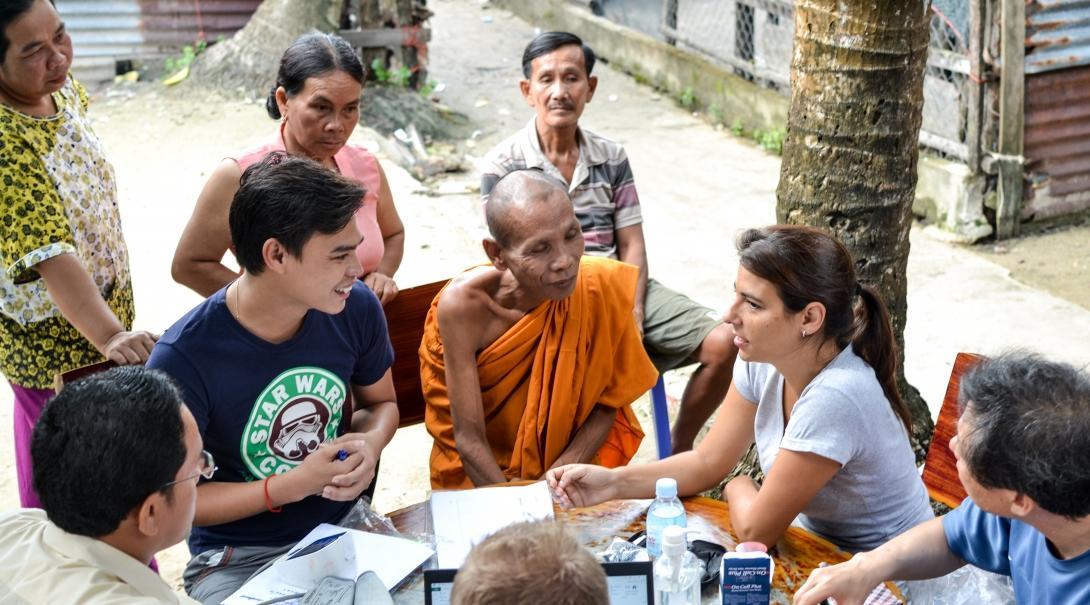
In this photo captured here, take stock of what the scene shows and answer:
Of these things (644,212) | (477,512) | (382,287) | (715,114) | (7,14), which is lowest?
(644,212)

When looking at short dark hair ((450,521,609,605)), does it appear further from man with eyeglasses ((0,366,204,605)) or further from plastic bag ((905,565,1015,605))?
plastic bag ((905,565,1015,605))

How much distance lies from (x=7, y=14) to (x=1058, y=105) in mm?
6173

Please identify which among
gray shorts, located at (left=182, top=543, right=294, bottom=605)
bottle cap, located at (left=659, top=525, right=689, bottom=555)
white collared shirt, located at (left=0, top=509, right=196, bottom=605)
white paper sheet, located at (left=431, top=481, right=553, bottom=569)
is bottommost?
gray shorts, located at (left=182, top=543, right=294, bottom=605)

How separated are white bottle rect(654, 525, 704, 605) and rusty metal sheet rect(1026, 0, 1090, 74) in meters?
5.44

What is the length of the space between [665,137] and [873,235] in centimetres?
588

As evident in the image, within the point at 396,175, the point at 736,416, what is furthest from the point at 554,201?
the point at 396,175

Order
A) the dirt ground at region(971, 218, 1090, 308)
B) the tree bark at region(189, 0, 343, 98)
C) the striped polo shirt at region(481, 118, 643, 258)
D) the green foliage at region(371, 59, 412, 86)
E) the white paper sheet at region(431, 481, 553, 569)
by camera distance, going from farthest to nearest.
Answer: the green foliage at region(371, 59, 412, 86) < the tree bark at region(189, 0, 343, 98) < the dirt ground at region(971, 218, 1090, 308) < the striped polo shirt at region(481, 118, 643, 258) < the white paper sheet at region(431, 481, 553, 569)

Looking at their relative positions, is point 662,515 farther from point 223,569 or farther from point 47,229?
point 47,229

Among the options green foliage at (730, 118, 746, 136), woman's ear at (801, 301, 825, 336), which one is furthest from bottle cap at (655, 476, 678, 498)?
green foliage at (730, 118, 746, 136)

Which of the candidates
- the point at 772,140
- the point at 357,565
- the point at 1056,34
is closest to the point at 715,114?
the point at 772,140

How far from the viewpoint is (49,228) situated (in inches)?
124

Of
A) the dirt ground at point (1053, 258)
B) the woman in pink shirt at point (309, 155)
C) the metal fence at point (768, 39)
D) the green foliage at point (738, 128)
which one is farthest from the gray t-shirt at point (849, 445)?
the green foliage at point (738, 128)

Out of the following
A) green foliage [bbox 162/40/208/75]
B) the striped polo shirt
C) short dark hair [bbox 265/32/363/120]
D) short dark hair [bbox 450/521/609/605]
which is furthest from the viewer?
green foliage [bbox 162/40/208/75]

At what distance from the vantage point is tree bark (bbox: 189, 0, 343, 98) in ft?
31.8
